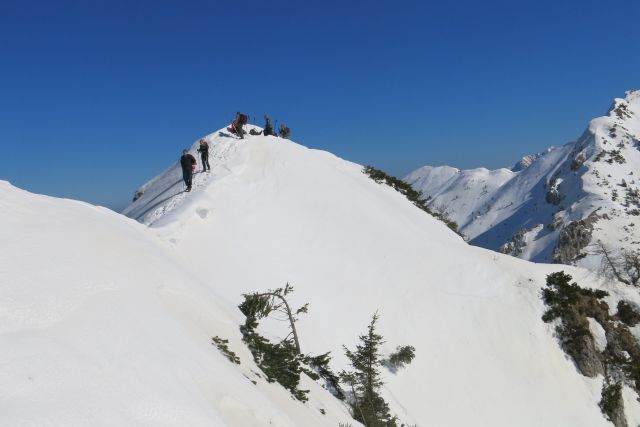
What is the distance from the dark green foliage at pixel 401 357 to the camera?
19.4 metres

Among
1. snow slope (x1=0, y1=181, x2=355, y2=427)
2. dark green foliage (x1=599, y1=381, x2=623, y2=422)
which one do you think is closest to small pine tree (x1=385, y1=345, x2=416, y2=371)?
snow slope (x1=0, y1=181, x2=355, y2=427)

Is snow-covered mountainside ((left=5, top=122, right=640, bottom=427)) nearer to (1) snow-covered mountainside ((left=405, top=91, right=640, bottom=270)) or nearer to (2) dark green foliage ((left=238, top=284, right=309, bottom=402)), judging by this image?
(2) dark green foliage ((left=238, top=284, right=309, bottom=402))

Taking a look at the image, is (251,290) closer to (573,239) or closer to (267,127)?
(267,127)

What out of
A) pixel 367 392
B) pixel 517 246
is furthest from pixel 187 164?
pixel 517 246

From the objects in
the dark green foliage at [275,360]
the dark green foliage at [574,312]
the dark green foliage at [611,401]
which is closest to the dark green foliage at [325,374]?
the dark green foliage at [275,360]

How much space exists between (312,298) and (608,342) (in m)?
19.7

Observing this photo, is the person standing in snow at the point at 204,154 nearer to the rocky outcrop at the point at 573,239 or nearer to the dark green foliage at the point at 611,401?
the dark green foliage at the point at 611,401

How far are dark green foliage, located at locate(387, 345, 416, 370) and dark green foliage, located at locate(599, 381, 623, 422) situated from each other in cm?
1214

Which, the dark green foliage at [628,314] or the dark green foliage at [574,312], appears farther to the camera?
the dark green foliage at [628,314]

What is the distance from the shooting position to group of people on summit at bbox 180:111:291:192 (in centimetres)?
2417

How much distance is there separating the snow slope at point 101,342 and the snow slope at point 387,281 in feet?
25.1

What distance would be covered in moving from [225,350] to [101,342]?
3.52 metres

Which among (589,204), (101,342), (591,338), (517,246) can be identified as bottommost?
(591,338)

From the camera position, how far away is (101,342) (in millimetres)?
6211
